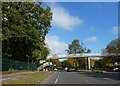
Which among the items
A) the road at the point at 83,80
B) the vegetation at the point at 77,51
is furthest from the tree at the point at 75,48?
the road at the point at 83,80

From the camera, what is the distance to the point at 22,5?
213 feet

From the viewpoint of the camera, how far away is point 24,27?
62094mm

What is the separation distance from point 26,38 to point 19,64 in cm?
1253

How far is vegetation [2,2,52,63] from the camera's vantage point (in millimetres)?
58969

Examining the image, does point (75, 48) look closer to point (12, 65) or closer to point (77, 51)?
point (77, 51)

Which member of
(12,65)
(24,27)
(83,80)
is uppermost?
(24,27)

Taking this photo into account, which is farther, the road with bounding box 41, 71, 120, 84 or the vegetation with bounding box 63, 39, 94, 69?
the vegetation with bounding box 63, 39, 94, 69

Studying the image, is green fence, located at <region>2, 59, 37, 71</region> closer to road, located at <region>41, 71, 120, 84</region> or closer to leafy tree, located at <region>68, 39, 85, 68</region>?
road, located at <region>41, 71, 120, 84</region>

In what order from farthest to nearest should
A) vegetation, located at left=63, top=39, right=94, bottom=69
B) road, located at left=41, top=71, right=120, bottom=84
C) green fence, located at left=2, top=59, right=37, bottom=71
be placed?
1. vegetation, located at left=63, top=39, right=94, bottom=69
2. green fence, located at left=2, top=59, right=37, bottom=71
3. road, located at left=41, top=71, right=120, bottom=84

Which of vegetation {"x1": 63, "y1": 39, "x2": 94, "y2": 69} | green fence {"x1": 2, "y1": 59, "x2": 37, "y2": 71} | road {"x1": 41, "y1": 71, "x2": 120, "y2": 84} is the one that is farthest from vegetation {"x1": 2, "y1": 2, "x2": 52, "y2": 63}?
vegetation {"x1": 63, "y1": 39, "x2": 94, "y2": 69}

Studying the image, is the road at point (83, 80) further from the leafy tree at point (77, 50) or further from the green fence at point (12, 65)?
the leafy tree at point (77, 50)

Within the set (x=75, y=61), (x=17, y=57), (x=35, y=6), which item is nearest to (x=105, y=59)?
(x=75, y=61)

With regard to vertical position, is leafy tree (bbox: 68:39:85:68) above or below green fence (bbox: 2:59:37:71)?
above

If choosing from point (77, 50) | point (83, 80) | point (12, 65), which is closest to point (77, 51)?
point (77, 50)
